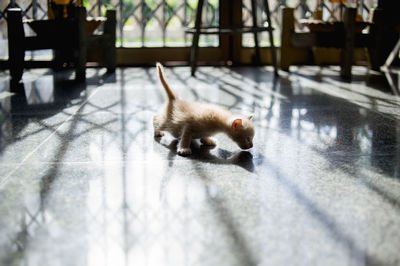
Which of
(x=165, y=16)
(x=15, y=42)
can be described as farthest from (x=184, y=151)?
(x=165, y=16)

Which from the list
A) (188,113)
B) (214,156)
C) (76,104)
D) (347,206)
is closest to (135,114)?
(76,104)

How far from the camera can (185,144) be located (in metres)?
1.47

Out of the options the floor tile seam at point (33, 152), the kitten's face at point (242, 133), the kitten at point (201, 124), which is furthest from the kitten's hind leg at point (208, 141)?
the floor tile seam at point (33, 152)

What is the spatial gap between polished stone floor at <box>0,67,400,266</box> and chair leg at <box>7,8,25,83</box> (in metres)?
0.61

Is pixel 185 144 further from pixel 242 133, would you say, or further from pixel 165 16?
pixel 165 16

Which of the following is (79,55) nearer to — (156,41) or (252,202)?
(156,41)

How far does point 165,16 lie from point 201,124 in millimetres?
2634

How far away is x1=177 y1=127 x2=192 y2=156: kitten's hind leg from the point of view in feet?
4.72

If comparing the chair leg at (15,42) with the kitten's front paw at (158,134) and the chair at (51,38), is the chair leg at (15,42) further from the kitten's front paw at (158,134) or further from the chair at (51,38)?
the kitten's front paw at (158,134)

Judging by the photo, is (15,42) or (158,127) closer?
(158,127)

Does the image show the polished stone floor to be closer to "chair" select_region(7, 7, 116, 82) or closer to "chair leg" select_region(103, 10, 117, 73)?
"chair" select_region(7, 7, 116, 82)

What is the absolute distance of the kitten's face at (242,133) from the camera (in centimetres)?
144

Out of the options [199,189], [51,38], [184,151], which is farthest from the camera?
[51,38]

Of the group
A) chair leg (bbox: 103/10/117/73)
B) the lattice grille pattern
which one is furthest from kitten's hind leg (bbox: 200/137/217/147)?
the lattice grille pattern
